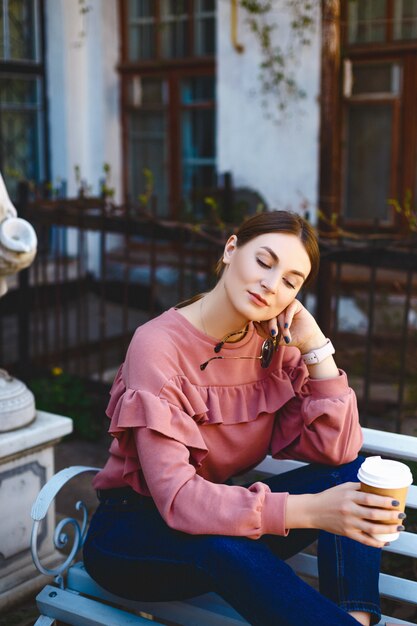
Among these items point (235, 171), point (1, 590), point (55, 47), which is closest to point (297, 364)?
point (1, 590)

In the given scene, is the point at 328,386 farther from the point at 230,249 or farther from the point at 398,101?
the point at 398,101

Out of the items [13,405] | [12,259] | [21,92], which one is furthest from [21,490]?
[21,92]

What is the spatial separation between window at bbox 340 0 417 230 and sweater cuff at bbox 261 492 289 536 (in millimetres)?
5492

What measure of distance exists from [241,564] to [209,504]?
0.48 feet

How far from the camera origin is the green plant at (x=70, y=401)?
4.72 m

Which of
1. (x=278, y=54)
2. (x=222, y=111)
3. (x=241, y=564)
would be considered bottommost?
(x=241, y=564)

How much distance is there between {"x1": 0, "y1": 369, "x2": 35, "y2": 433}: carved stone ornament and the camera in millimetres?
2744

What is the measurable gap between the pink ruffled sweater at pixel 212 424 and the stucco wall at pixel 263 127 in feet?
17.4

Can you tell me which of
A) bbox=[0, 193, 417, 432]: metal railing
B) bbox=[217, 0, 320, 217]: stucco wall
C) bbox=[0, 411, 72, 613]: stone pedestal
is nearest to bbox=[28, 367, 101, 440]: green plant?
bbox=[0, 193, 417, 432]: metal railing

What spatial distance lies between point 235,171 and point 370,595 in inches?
249

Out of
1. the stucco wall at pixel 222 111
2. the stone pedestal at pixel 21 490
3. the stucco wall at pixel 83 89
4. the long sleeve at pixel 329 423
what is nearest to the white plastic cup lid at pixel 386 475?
the long sleeve at pixel 329 423

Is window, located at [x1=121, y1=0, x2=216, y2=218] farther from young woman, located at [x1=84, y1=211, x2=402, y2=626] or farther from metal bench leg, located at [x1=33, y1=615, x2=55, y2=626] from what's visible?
metal bench leg, located at [x1=33, y1=615, x2=55, y2=626]

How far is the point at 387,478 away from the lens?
171 centimetres

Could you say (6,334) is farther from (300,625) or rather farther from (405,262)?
(300,625)
